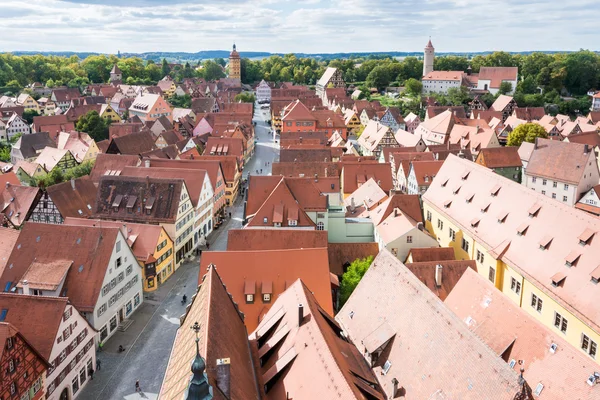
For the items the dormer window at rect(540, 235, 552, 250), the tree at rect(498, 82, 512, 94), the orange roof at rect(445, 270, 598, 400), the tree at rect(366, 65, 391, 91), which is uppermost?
the tree at rect(366, 65, 391, 91)

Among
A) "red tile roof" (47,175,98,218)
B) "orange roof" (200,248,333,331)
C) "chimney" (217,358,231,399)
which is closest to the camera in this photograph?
"chimney" (217,358,231,399)

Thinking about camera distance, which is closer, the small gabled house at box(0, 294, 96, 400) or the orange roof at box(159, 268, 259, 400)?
the orange roof at box(159, 268, 259, 400)

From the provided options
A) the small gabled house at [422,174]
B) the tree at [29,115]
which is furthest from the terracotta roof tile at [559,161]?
the tree at [29,115]

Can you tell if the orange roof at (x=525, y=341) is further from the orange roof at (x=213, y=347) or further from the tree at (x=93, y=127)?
the tree at (x=93, y=127)

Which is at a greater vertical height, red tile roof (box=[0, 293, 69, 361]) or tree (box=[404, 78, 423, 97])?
tree (box=[404, 78, 423, 97])

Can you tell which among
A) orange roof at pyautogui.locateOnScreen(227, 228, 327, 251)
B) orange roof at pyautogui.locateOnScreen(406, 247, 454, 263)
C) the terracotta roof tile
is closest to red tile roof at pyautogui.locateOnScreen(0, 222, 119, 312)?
orange roof at pyautogui.locateOnScreen(227, 228, 327, 251)

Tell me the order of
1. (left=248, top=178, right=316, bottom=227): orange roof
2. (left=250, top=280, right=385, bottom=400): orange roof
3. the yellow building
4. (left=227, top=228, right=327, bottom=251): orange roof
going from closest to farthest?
(left=250, top=280, right=385, bottom=400): orange roof → the yellow building → (left=227, top=228, right=327, bottom=251): orange roof → (left=248, top=178, right=316, bottom=227): orange roof

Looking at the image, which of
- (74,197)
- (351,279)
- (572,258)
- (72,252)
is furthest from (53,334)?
(572,258)

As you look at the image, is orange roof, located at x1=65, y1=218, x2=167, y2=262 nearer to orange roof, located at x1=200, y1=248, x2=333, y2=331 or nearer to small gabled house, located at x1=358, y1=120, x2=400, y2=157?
orange roof, located at x1=200, y1=248, x2=333, y2=331
